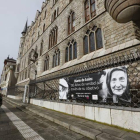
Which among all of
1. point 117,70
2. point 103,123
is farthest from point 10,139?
point 117,70

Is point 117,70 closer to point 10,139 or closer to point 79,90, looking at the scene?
point 79,90

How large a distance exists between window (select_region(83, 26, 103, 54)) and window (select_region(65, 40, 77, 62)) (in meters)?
1.27

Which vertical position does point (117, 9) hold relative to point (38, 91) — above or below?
above

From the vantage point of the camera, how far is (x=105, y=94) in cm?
331

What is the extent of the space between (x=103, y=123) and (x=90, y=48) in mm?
5900

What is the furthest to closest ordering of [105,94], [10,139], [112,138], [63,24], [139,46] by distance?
[63,24], [139,46], [105,94], [10,139], [112,138]

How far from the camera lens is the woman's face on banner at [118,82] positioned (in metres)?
2.91

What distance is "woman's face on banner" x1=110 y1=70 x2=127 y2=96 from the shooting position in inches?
115

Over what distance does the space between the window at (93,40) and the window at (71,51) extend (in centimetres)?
127

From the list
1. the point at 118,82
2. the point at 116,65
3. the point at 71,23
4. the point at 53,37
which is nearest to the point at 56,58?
the point at 53,37

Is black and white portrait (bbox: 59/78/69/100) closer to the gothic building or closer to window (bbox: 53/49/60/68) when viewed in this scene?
the gothic building

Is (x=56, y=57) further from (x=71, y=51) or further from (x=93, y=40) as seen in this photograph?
(x=93, y=40)

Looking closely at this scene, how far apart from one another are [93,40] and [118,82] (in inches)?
210

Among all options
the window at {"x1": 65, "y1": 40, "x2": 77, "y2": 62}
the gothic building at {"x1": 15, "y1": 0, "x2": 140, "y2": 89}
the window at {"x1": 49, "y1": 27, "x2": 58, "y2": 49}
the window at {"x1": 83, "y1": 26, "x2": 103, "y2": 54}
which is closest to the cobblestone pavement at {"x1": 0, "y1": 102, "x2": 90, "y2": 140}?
the gothic building at {"x1": 15, "y1": 0, "x2": 140, "y2": 89}
